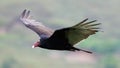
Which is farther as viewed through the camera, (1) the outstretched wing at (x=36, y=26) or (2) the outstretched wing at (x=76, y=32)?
(1) the outstretched wing at (x=36, y=26)

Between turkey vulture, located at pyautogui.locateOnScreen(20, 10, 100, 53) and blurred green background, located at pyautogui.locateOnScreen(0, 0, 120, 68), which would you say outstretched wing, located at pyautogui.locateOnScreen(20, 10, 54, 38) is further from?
blurred green background, located at pyautogui.locateOnScreen(0, 0, 120, 68)

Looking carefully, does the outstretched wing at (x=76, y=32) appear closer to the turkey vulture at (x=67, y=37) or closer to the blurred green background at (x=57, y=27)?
the turkey vulture at (x=67, y=37)

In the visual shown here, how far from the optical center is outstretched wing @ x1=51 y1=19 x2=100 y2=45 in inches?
399

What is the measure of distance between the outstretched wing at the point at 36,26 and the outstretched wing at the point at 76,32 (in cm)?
59

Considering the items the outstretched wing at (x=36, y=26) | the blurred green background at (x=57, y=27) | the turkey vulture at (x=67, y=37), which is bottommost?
the turkey vulture at (x=67, y=37)

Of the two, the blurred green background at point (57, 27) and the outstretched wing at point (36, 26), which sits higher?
the blurred green background at point (57, 27)

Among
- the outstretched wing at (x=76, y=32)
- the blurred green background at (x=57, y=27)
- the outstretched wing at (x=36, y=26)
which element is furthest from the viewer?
the blurred green background at (x=57, y=27)

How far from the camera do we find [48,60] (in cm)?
3086

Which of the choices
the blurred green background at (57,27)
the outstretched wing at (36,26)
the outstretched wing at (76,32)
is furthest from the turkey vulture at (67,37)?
the blurred green background at (57,27)

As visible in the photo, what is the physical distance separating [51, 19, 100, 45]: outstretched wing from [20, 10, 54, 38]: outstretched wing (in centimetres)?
59

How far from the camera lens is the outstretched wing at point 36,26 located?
11434mm

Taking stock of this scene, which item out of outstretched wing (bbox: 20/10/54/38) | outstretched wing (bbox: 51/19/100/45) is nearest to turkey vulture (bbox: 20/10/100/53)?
outstretched wing (bbox: 51/19/100/45)

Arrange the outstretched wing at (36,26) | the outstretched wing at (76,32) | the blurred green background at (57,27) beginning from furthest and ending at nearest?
the blurred green background at (57,27), the outstretched wing at (36,26), the outstretched wing at (76,32)

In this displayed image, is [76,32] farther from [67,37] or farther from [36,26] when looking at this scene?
[36,26]
